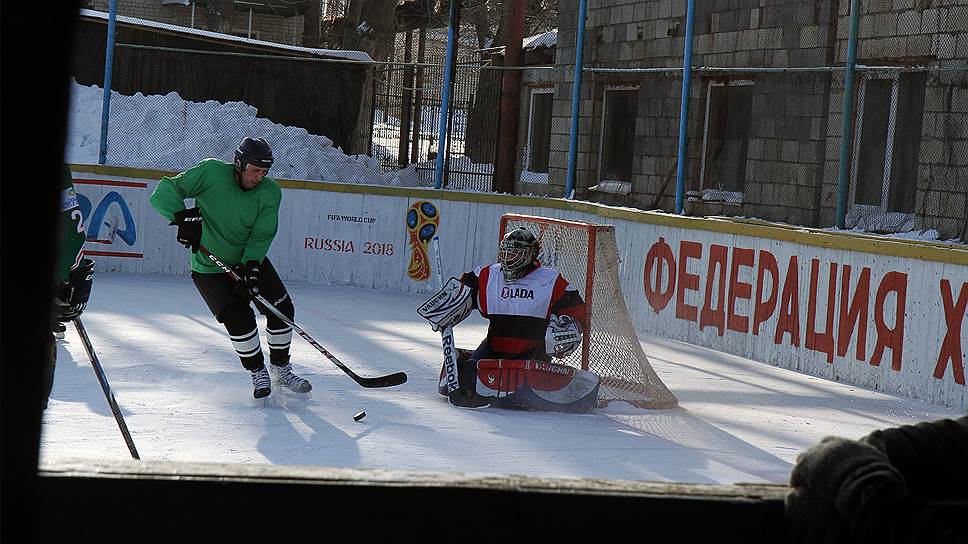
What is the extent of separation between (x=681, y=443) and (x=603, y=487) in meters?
5.01

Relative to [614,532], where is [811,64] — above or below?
above

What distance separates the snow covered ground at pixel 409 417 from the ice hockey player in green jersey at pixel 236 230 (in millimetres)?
408

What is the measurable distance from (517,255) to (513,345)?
0.53 m

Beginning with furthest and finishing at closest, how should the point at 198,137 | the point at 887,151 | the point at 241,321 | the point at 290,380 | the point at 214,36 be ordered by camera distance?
the point at 214,36, the point at 198,137, the point at 887,151, the point at 290,380, the point at 241,321

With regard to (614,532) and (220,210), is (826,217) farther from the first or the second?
(614,532)

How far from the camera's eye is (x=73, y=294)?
5410mm

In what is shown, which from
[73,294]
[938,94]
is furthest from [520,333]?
[938,94]

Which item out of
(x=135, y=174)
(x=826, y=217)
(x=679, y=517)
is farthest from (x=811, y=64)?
(x=679, y=517)

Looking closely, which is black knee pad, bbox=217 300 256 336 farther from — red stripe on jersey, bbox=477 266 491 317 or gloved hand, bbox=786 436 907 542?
gloved hand, bbox=786 436 907 542

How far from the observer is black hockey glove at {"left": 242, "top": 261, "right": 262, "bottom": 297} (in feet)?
23.0

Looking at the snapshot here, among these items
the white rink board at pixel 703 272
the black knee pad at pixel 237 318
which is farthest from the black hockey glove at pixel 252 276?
the white rink board at pixel 703 272

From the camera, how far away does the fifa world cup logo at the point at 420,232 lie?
1326cm

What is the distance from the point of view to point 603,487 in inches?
64.5

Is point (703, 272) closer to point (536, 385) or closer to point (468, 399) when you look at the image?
point (536, 385)
